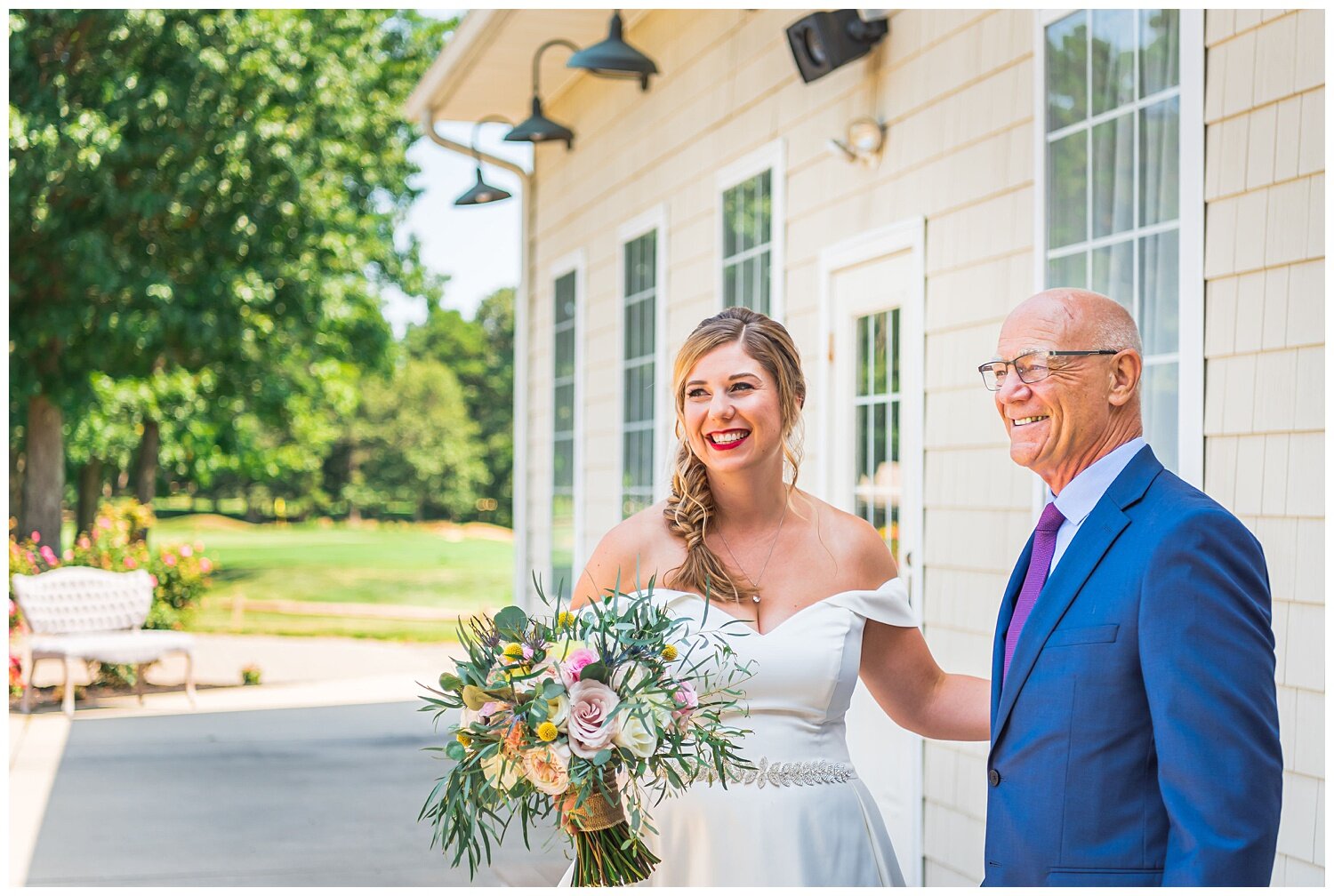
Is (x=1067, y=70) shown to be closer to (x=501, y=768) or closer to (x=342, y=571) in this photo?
(x=501, y=768)

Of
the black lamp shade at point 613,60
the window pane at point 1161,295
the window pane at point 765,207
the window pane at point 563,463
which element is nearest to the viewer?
the window pane at point 1161,295

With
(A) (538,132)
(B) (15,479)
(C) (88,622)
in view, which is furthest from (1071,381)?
(B) (15,479)

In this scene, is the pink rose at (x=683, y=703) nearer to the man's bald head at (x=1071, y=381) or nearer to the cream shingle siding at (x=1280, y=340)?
the man's bald head at (x=1071, y=381)

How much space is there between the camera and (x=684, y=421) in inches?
104

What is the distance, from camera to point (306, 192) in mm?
16125

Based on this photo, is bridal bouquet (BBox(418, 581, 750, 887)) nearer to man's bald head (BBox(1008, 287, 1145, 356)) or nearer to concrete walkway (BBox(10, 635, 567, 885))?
man's bald head (BBox(1008, 287, 1145, 356))

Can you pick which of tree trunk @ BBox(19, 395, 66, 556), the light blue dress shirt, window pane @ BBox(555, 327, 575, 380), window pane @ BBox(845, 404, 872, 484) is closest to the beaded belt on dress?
the light blue dress shirt

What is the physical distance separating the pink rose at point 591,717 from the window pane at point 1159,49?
9.28 feet

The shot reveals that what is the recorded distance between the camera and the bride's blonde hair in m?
2.61

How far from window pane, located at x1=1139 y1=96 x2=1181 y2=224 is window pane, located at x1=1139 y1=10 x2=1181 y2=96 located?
68 millimetres

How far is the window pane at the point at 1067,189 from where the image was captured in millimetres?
4352

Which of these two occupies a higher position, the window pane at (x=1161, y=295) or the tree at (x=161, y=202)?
the tree at (x=161, y=202)

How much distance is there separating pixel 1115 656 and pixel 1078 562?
0.17 meters

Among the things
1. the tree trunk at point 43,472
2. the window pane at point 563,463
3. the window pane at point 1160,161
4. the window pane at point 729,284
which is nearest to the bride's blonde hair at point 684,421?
the window pane at point 1160,161
